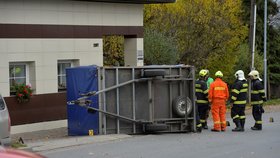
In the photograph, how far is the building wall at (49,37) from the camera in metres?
16.0

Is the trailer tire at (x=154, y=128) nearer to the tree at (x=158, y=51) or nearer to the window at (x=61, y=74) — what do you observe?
the window at (x=61, y=74)

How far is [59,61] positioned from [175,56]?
8.80 meters

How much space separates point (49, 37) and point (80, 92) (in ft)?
13.4

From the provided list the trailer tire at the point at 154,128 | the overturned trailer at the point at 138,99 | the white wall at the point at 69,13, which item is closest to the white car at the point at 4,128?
the overturned trailer at the point at 138,99

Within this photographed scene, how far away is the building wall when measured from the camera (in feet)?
52.5

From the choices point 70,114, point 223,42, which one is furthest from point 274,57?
point 70,114

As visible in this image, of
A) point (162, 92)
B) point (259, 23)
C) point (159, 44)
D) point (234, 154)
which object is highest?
point (259, 23)

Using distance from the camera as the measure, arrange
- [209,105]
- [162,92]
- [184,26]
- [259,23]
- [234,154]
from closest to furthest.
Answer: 1. [234,154]
2. [162,92]
3. [209,105]
4. [184,26]
5. [259,23]

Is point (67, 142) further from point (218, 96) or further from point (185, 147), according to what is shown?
point (218, 96)

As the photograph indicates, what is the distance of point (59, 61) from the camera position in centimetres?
1783

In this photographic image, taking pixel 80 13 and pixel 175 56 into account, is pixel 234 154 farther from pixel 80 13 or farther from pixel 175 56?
pixel 175 56

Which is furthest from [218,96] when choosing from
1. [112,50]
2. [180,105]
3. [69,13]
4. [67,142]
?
[112,50]

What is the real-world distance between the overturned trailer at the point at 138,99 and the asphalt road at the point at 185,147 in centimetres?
49

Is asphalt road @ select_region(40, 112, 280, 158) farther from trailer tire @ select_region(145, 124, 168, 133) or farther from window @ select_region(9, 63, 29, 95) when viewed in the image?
window @ select_region(9, 63, 29, 95)
